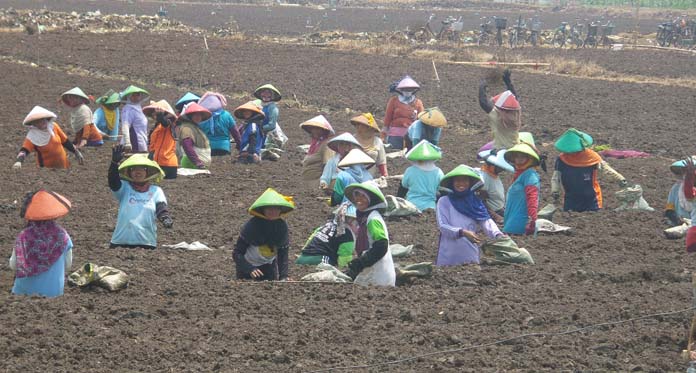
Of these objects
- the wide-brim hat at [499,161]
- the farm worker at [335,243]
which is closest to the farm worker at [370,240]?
the farm worker at [335,243]

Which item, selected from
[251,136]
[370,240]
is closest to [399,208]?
[370,240]

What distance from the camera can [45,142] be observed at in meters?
14.9

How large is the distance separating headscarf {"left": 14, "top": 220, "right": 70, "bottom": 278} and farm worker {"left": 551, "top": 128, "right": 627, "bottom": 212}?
6.22 metres

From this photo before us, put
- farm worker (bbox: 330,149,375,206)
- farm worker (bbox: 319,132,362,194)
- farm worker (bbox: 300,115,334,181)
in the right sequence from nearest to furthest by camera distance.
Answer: farm worker (bbox: 330,149,375,206), farm worker (bbox: 319,132,362,194), farm worker (bbox: 300,115,334,181)

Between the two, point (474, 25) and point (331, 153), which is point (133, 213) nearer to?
point (331, 153)

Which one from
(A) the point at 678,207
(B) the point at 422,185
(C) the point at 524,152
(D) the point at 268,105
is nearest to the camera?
(C) the point at 524,152

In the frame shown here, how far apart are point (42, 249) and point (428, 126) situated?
7655 mm

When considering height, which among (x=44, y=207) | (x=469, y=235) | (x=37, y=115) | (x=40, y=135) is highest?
(x=44, y=207)

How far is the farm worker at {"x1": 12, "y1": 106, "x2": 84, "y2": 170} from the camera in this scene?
1448 cm

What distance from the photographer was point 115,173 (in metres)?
10.0

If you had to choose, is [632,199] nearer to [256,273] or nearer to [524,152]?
[524,152]

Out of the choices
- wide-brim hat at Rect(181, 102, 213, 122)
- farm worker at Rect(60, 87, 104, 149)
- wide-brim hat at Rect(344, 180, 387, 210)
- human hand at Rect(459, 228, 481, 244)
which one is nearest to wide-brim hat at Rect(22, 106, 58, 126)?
wide-brim hat at Rect(181, 102, 213, 122)

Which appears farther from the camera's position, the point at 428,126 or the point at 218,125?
the point at 218,125

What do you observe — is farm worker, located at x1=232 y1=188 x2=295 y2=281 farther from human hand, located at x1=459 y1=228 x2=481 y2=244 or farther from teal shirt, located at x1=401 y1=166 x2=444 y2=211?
teal shirt, located at x1=401 y1=166 x2=444 y2=211
